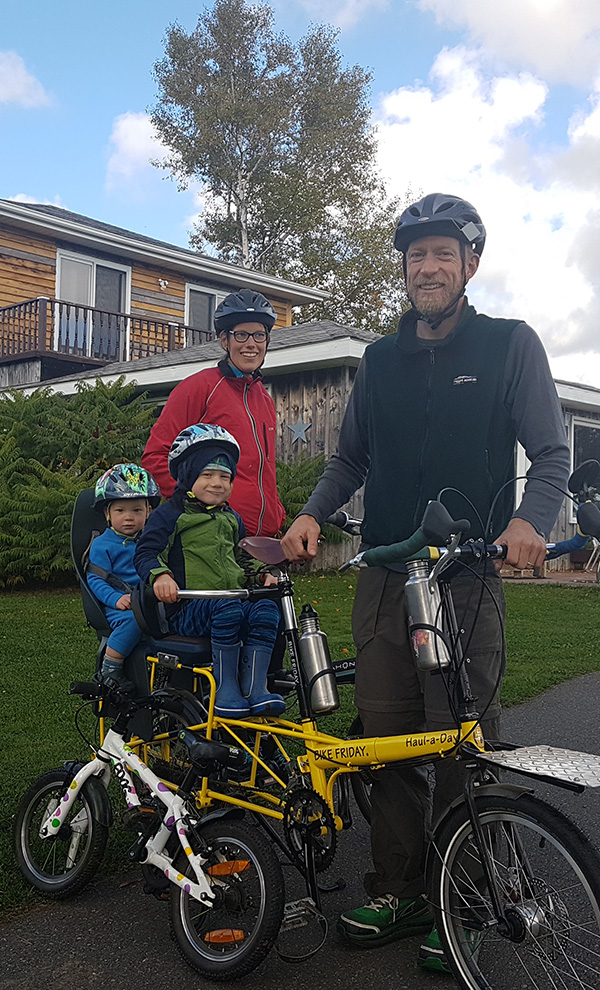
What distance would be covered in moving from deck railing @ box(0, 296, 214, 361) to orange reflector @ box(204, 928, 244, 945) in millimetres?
19975

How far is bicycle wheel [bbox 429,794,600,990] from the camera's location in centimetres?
252

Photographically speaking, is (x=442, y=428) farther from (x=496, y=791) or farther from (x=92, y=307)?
(x=92, y=307)

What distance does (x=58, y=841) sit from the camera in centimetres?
363

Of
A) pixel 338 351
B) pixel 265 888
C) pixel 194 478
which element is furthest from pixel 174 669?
pixel 338 351

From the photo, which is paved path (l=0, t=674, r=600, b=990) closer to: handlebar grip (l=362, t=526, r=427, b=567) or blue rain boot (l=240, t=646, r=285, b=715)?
blue rain boot (l=240, t=646, r=285, b=715)

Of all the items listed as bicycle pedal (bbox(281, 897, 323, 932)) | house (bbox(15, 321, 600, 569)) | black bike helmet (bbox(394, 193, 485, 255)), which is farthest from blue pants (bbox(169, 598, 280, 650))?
house (bbox(15, 321, 600, 569))

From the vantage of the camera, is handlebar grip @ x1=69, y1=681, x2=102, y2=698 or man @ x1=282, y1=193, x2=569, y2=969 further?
handlebar grip @ x1=69, y1=681, x2=102, y2=698

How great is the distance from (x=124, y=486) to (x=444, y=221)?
1856 millimetres

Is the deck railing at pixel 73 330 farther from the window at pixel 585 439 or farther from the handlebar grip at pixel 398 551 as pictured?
the handlebar grip at pixel 398 551

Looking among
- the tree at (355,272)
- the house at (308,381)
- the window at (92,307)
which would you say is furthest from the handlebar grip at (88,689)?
the tree at (355,272)

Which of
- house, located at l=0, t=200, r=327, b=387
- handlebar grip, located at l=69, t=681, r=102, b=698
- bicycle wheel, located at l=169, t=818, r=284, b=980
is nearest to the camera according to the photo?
A: bicycle wheel, located at l=169, t=818, r=284, b=980

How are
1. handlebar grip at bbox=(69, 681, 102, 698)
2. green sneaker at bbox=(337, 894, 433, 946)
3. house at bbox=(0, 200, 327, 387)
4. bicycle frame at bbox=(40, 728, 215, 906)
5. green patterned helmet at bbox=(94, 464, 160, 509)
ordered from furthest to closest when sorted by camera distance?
house at bbox=(0, 200, 327, 387) < green patterned helmet at bbox=(94, 464, 160, 509) < handlebar grip at bbox=(69, 681, 102, 698) < green sneaker at bbox=(337, 894, 433, 946) < bicycle frame at bbox=(40, 728, 215, 906)

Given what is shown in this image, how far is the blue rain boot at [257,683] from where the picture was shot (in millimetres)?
3455

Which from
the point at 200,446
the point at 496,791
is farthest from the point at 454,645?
the point at 200,446
